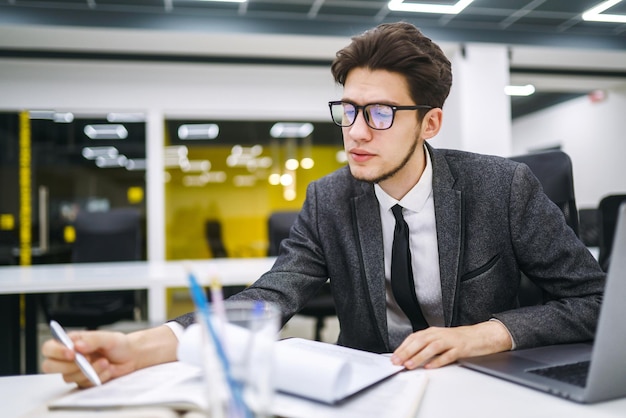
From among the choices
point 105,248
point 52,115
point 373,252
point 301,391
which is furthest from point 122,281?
point 52,115

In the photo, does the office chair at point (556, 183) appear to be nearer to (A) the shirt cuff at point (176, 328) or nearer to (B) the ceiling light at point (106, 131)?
(A) the shirt cuff at point (176, 328)

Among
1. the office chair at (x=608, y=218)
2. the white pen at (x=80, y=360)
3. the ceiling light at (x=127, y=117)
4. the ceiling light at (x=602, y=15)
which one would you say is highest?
the ceiling light at (x=602, y=15)

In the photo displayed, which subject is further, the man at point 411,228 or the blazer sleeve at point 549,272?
the man at point 411,228

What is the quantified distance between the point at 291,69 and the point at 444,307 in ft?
15.2

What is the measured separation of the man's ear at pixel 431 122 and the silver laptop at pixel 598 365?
0.62 metres

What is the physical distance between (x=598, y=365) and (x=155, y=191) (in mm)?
4967

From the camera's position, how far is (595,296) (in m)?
1.03

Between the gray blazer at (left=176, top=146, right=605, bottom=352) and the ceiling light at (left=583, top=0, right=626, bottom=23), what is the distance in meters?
4.20

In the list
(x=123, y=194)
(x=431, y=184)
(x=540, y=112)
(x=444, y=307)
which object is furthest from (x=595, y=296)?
(x=540, y=112)

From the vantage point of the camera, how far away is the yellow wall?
24.3 feet

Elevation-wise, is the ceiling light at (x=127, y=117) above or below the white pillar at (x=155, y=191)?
above

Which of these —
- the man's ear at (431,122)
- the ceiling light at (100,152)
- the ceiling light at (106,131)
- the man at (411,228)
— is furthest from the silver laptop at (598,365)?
the ceiling light at (100,152)

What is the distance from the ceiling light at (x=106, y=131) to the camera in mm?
6375

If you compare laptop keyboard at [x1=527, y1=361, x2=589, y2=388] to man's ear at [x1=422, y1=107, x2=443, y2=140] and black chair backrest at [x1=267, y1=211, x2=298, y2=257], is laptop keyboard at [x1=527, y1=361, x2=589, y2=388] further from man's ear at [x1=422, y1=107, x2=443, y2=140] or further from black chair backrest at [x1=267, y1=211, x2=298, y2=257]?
black chair backrest at [x1=267, y1=211, x2=298, y2=257]
